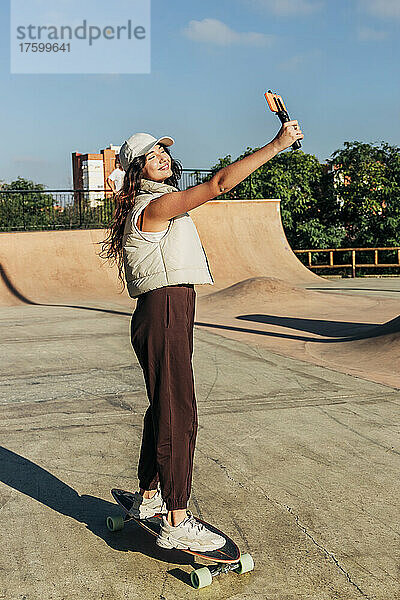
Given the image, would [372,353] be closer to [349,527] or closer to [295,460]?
[295,460]

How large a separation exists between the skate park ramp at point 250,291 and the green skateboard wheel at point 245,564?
4.23m

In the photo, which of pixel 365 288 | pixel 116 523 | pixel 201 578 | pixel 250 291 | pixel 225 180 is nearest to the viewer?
pixel 225 180

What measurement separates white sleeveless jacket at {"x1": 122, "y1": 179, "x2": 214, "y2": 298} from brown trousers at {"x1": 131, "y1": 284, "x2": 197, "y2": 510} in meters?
0.06

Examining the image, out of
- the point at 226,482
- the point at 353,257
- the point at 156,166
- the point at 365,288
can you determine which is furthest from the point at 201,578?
the point at 353,257

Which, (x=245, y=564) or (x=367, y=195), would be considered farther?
(x=367, y=195)

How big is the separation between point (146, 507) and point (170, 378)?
72cm

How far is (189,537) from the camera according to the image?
271 cm

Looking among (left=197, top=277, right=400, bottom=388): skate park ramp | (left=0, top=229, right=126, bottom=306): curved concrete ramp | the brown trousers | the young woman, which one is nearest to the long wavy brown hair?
the young woman

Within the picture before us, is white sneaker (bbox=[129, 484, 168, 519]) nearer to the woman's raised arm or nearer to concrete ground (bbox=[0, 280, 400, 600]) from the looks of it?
concrete ground (bbox=[0, 280, 400, 600])

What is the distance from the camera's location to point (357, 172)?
29312 millimetres

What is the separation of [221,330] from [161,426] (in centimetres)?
834

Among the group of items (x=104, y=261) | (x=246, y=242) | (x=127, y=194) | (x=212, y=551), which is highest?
(x=246, y=242)

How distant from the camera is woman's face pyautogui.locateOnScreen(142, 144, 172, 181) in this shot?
2.85 m

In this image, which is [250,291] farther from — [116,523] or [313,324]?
[116,523]
